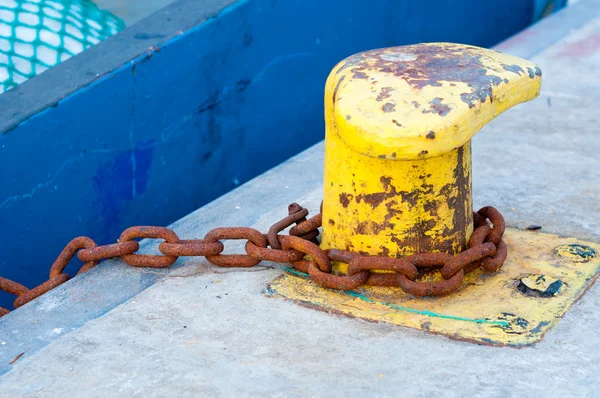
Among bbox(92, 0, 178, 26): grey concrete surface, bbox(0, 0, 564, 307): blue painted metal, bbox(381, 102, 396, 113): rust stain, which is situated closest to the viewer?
bbox(381, 102, 396, 113): rust stain

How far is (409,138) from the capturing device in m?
1.90

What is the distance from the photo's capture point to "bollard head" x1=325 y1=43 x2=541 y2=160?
1.92 meters

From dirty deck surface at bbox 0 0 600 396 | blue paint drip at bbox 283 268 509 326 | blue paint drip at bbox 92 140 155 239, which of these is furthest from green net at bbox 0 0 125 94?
blue paint drip at bbox 283 268 509 326

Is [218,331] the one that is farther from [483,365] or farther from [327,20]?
[327,20]

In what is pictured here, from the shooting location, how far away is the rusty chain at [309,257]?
2.11 meters

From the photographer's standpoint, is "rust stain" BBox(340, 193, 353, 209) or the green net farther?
the green net

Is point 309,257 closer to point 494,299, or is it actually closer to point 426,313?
point 426,313

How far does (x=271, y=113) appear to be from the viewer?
3594mm

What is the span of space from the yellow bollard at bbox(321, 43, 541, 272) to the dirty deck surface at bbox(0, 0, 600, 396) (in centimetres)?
27

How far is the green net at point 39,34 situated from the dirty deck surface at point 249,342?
2.97 feet

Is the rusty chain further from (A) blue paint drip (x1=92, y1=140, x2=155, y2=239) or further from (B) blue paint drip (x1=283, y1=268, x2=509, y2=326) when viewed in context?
(A) blue paint drip (x1=92, y1=140, x2=155, y2=239)

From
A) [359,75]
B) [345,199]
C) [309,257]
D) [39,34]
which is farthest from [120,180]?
A: [359,75]

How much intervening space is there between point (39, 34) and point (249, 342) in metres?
1.78

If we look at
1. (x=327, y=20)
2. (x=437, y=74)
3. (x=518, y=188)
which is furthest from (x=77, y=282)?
(x=327, y=20)
